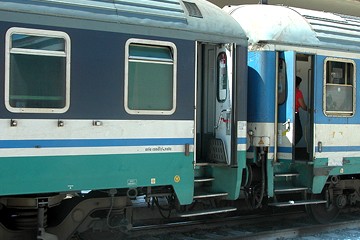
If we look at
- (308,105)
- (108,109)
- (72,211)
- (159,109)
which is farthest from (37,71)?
(308,105)

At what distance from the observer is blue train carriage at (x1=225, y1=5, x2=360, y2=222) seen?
7242 millimetres

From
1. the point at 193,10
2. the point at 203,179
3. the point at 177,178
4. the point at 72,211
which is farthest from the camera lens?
the point at 203,179

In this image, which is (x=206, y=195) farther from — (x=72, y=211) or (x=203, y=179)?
(x=72, y=211)

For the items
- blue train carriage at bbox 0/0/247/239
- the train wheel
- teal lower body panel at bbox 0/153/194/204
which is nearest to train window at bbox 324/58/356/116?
the train wheel

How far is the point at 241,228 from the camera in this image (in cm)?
809

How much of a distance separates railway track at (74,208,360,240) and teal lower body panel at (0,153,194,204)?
97 cm

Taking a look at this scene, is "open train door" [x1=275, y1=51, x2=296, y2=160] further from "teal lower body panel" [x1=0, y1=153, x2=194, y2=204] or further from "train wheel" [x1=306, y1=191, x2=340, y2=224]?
"teal lower body panel" [x1=0, y1=153, x2=194, y2=204]

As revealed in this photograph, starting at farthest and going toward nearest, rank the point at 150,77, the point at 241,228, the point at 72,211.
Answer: the point at 241,228 → the point at 150,77 → the point at 72,211

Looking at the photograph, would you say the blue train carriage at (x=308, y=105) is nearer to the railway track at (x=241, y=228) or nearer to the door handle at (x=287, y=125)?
the door handle at (x=287, y=125)

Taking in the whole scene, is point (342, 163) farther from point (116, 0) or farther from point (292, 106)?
point (116, 0)

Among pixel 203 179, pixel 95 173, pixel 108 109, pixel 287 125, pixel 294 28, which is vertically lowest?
pixel 203 179

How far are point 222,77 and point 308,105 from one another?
192cm

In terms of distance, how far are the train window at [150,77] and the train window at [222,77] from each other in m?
0.92

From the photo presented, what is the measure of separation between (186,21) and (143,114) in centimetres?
140
